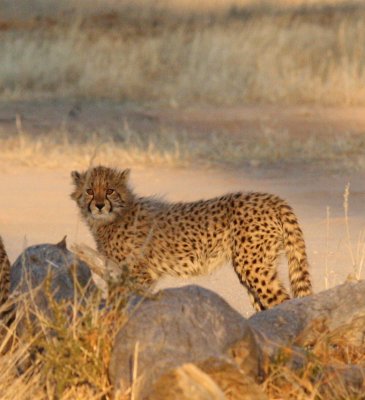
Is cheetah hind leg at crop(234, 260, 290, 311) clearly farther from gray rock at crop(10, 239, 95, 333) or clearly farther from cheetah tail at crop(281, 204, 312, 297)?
gray rock at crop(10, 239, 95, 333)

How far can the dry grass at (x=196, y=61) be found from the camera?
18.8 meters

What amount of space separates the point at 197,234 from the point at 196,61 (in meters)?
12.7

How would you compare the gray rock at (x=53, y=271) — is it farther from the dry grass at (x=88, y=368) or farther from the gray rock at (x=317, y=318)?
the gray rock at (x=317, y=318)

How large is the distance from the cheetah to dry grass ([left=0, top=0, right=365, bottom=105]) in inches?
399

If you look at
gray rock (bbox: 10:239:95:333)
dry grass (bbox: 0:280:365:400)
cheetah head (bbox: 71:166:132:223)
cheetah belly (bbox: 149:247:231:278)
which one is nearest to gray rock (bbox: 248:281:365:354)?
dry grass (bbox: 0:280:365:400)

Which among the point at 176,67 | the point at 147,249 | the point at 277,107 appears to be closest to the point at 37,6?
the point at 176,67

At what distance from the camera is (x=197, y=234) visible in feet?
25.0

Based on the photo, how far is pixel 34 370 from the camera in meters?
4.98

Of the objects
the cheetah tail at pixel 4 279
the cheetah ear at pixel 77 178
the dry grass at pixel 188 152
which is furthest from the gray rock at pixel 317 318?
the dry grass at pixel 188 152

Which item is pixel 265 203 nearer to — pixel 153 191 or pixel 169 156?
pixel 153 191

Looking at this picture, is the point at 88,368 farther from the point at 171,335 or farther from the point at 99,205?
the point at 99,205

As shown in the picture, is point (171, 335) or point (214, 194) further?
point (214, 194)

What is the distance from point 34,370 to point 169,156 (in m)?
8.47

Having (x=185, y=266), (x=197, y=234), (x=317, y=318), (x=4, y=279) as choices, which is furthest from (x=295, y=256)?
(x=4, y=279)
